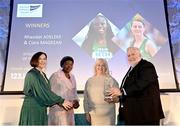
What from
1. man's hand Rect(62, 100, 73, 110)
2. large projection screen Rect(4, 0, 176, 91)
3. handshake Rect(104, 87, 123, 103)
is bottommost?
man's hand Rect(62, 100, 73, 110)

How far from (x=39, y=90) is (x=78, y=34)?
110 centimetres

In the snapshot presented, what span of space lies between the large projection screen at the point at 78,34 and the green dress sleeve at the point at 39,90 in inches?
23.4

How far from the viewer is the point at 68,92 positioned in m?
3.29

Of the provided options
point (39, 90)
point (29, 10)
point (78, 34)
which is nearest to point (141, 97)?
point (39, 90)

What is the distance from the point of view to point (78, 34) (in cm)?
387

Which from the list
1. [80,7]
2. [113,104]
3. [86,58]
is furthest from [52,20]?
[113,104]

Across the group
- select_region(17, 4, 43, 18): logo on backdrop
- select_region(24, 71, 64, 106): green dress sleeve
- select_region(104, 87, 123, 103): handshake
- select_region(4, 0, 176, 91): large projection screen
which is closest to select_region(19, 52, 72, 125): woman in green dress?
select_region(24, 71, 64, 106): green dress sleeve

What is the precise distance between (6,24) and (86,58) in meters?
1.10

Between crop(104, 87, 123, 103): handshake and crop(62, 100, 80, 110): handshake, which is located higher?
crop(104, 87, 123, 103): handshake

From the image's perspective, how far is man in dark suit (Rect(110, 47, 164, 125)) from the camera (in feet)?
9.30

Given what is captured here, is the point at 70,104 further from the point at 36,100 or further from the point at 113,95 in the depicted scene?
the point at 113,95

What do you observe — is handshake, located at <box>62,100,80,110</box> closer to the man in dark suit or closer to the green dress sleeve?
the green dress sleeve

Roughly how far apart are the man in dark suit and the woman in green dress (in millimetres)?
670

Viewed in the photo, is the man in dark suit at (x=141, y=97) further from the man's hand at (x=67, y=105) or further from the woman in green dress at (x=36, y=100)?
the woman in green dress at (x=36, y=100)
